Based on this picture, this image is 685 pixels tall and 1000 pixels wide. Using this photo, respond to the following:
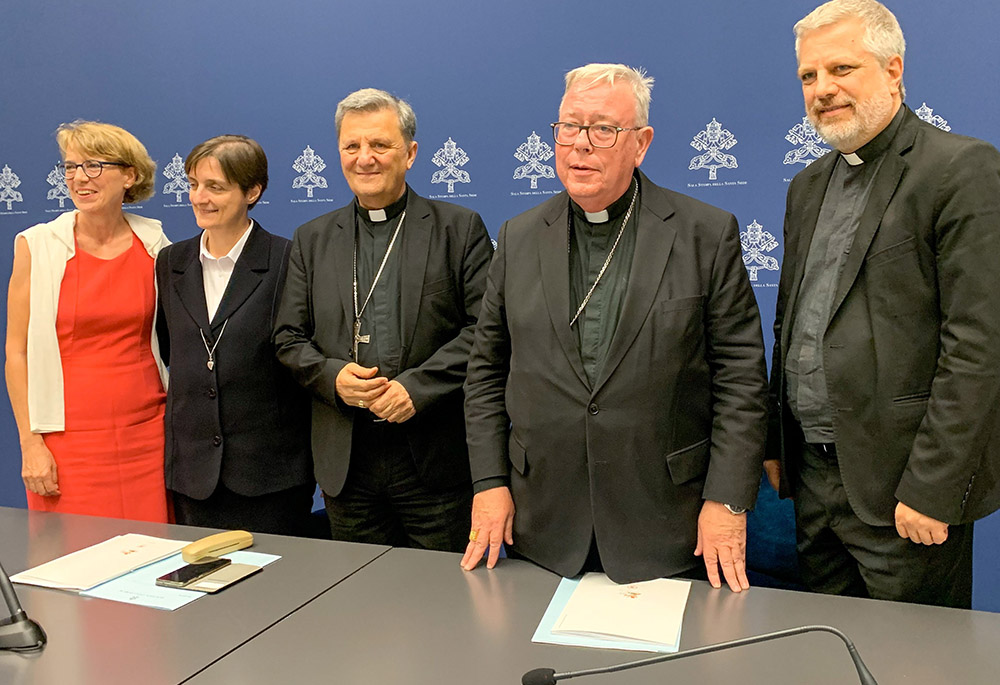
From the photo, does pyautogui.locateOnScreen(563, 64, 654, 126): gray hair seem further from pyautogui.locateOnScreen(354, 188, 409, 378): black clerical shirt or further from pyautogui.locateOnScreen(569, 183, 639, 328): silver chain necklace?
pyautogui.locateOnScreen(354, 188, 409, 378): black clerical shirt

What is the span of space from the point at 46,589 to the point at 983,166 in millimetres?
2155

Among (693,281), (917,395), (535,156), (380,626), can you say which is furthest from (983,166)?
(535,156)

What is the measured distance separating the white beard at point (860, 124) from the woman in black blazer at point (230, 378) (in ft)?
5.53

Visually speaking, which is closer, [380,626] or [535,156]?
[380,626]

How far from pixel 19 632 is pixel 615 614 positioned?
1077 mm

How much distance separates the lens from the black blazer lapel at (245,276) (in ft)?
8.90

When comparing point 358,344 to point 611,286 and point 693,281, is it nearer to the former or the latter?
point 611,286

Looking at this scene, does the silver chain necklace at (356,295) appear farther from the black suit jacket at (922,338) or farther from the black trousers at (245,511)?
the black suit jacket at (922,338)

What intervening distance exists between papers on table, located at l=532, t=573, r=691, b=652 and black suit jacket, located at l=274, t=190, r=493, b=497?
817 mm

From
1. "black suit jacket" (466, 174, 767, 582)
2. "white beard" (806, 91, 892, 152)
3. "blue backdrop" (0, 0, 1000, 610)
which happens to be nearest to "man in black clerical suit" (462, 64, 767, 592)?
"black suit jacket" (466, 174, 767, 582)

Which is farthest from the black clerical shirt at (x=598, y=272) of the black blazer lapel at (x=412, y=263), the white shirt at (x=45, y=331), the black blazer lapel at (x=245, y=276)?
the white shirt at (x=45, y=331)

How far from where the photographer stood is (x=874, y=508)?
1888 millimetres

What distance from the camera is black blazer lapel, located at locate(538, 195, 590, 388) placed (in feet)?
6.36

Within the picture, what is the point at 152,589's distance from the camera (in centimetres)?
182
